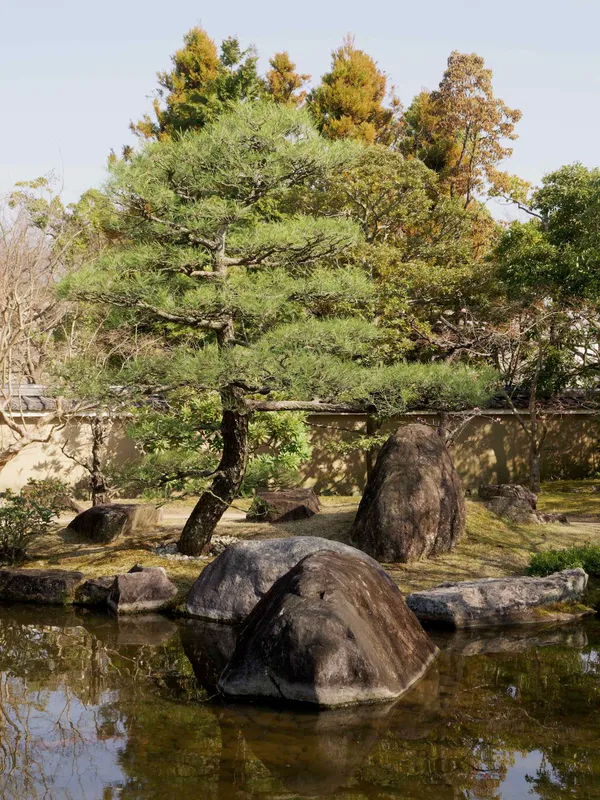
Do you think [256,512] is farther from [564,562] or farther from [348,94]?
[348,94]

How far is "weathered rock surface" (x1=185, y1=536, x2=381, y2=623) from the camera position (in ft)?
35.3

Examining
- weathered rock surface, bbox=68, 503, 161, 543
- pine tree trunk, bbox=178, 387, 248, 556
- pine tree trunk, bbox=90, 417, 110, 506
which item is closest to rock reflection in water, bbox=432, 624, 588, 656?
pine tree trunk, bbox=178, 387, 248, 556

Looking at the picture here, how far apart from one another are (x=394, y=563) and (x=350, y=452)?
10.3m

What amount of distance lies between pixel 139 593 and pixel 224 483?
2145mm

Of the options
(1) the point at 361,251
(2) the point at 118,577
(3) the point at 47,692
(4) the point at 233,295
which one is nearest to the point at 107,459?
(1) the point at 361,251

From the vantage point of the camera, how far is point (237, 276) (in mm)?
11625

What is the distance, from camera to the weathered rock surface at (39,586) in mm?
11727

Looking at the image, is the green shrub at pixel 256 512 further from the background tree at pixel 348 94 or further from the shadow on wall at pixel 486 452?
the background tree at pixel 348 94

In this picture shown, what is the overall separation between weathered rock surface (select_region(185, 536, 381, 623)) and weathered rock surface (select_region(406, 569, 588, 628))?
3.94 feet

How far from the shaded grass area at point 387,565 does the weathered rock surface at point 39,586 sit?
662mm

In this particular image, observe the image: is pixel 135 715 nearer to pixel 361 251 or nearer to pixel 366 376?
pixel 366 376

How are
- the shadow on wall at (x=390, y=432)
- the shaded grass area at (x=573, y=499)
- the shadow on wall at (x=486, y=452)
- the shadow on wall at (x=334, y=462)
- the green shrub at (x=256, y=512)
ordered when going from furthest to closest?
the shadow on wall at (x=486, y=452)
the shadow on wall at (x=334, y=462)
the shadow on wall at (x=390, y=432)
the shaded grass area at (x=573, y=499)
the green shrub at (x=256, y=512)

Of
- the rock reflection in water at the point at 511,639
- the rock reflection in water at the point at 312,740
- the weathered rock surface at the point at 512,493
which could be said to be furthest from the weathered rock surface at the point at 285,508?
the rock reflection in water at the point at 312,740

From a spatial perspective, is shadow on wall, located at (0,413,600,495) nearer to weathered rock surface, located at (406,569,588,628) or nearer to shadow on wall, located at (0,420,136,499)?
shadow on wall, located at (0,420,136,499)
